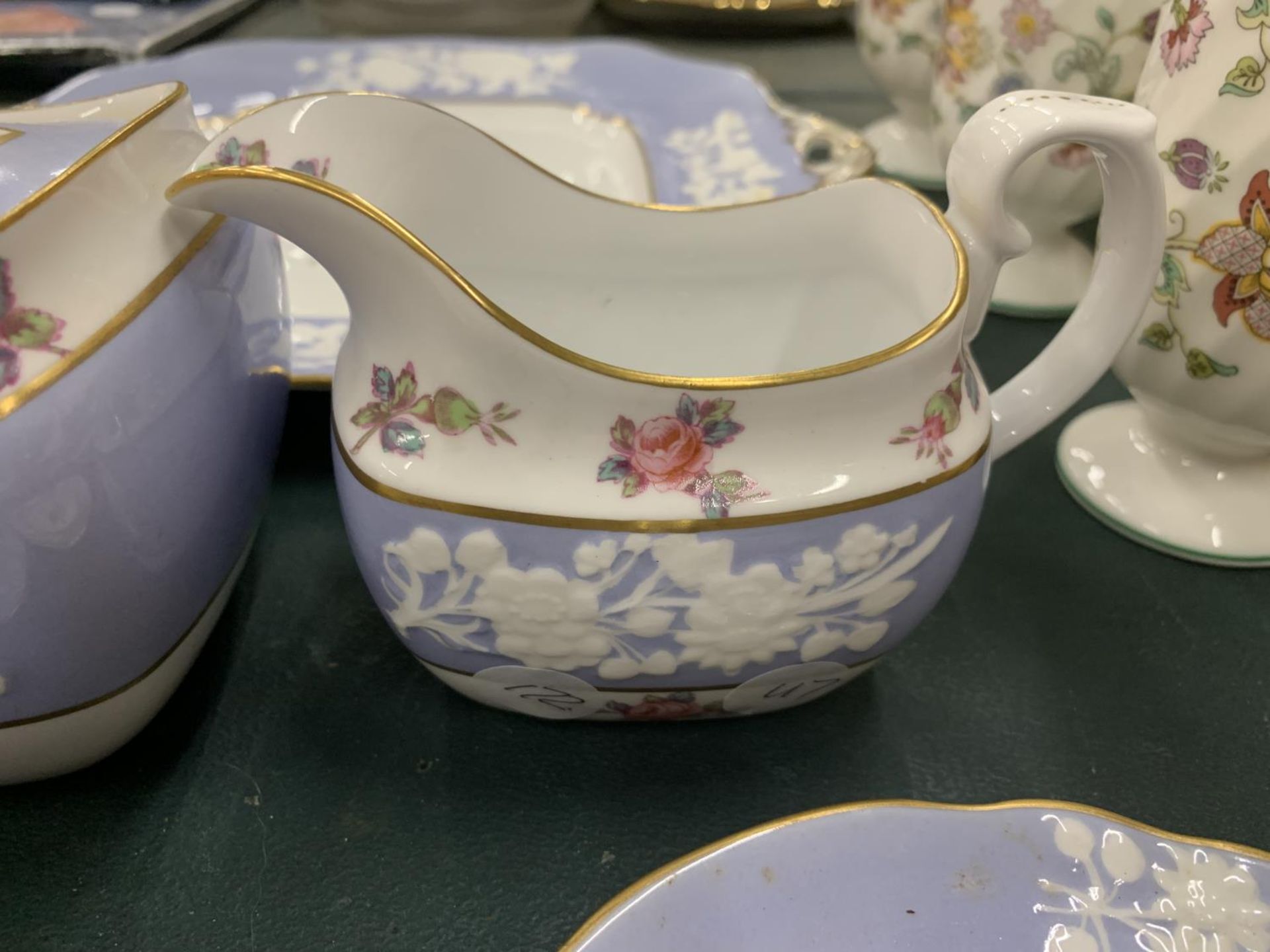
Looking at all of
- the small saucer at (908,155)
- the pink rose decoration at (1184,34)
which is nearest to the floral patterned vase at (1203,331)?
the pink rose decoration at (1184,34)

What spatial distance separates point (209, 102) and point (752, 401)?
0.73 meters

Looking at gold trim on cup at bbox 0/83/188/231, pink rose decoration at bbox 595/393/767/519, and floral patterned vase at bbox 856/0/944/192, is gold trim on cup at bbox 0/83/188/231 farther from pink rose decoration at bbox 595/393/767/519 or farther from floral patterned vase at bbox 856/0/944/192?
floral patterned vase at bbox 856/0/944/192

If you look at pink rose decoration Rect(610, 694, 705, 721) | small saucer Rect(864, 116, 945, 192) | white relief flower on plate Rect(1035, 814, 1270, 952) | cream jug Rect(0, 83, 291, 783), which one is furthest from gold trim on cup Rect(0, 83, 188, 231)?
small saucer Rect(864, 116, 945, 192)

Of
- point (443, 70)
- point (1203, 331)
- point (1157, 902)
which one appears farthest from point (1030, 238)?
point (443, 70)

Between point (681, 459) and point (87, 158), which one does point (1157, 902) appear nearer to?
point (681, 459)

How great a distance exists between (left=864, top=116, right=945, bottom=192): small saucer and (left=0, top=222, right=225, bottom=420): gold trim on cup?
634 mm

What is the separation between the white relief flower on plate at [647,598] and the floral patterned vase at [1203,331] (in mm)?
208

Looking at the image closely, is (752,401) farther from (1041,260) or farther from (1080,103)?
(1041,260)

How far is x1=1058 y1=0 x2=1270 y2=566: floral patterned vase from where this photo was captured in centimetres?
43

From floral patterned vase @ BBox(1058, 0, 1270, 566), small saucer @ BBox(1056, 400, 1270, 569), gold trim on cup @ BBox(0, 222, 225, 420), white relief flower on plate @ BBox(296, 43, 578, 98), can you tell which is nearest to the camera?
gold trim on cup @ BBox(0, 222, 225, 420)

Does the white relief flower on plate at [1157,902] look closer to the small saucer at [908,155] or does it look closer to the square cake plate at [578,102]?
the square cake plate at [578,102]

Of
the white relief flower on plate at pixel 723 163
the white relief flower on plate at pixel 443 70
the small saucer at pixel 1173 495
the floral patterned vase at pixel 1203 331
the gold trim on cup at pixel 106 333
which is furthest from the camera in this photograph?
the white relief flower on plate at pixel 443 70

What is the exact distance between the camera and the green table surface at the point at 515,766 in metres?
0.37

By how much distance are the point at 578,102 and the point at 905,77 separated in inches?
11.1
